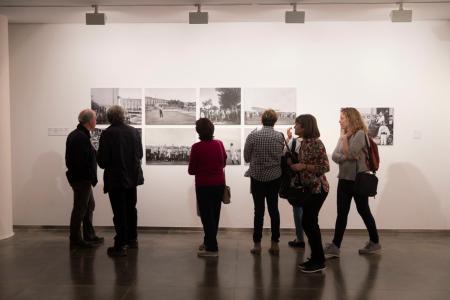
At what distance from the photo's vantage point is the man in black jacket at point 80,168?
232 inches

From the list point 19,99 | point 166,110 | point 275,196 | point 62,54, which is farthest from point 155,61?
point 275,196

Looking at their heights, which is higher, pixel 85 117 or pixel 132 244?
pixel 85 117

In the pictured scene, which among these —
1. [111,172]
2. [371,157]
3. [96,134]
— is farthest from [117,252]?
[371,157]

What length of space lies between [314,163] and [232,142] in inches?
89.8

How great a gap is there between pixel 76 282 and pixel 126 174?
1.32 meters

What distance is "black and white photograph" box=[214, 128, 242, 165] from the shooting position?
7086 mm

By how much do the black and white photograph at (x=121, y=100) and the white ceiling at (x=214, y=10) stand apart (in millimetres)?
982

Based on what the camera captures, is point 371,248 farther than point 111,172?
Yes

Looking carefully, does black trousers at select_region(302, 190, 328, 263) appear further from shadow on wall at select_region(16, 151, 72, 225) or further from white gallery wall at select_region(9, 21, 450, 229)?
shadow on wall at select_region(16, 151, 72, 225)

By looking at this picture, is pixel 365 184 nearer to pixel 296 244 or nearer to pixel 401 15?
pixel 296 244

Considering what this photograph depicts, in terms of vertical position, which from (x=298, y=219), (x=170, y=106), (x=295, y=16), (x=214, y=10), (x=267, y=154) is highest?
(x=214, y=10)

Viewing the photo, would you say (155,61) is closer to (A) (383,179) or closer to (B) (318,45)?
(B) (318,45)

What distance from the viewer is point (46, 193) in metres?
7.25

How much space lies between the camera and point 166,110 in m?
7.10
